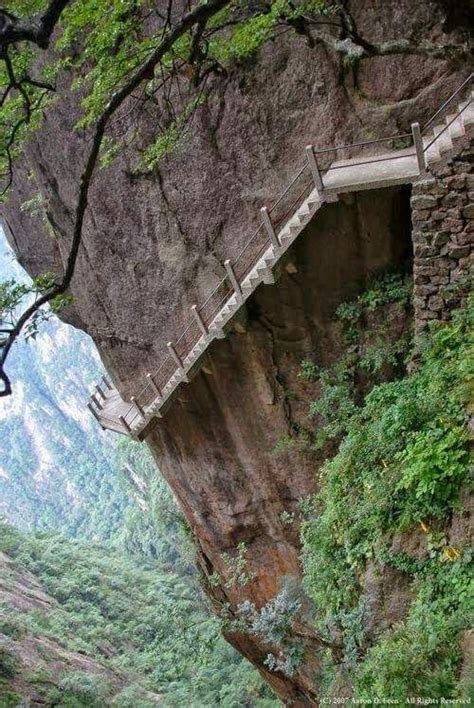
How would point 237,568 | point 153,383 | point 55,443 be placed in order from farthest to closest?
point 55,443 → point 237,568 → point 153,383

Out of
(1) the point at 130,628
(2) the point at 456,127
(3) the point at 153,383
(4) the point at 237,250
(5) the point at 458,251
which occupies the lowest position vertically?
(1) the point at 130,628

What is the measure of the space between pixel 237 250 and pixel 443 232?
3694 mm

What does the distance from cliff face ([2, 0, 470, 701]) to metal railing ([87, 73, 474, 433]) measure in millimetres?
244

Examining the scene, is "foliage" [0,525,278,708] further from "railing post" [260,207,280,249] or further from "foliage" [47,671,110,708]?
"railing post" [260,207,280,249]

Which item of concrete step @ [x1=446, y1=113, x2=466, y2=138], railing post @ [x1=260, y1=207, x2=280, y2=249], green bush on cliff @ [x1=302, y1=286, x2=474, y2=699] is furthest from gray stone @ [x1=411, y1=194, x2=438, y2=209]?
railing post @ [x1=260, y1=207, x2=280, y2=249]

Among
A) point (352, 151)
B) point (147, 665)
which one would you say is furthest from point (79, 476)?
point (352, 151)

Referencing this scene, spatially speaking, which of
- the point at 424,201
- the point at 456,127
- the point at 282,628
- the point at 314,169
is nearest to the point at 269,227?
the point at 314,169

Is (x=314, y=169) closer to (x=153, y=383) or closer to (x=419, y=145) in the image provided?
(x=419, y=145)

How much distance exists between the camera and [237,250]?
10.0 metres

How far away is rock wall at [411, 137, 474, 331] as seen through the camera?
7191 mm

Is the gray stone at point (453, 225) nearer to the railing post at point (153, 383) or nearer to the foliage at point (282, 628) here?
the foliage at point (282, 628)

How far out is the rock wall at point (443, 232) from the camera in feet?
23.6

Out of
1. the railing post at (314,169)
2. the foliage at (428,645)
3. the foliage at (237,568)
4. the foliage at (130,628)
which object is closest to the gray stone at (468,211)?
the railing post at (314,169)

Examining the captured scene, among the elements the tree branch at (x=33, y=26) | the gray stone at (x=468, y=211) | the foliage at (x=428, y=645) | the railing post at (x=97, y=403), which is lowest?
the railing post at (x=97, y=403)
